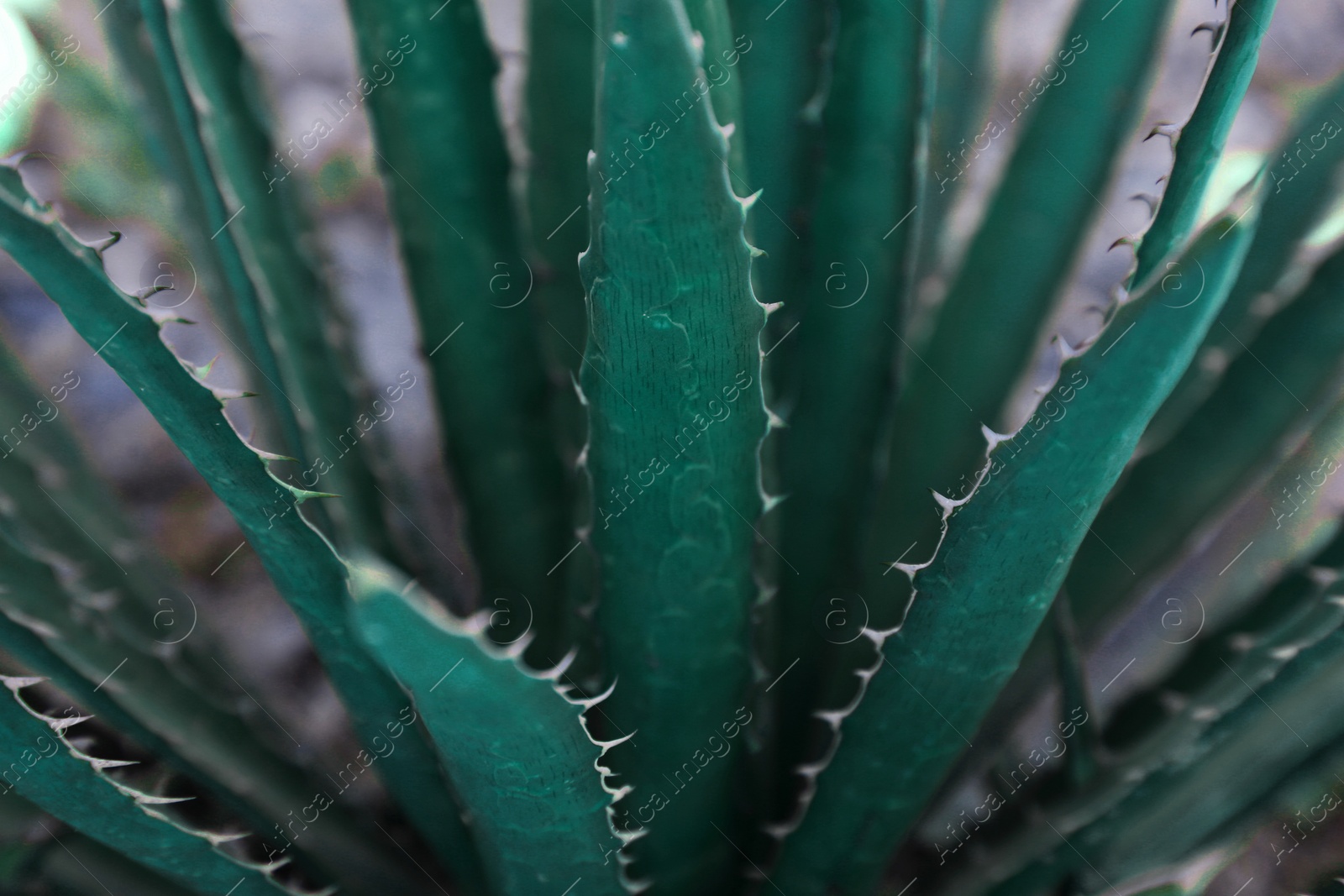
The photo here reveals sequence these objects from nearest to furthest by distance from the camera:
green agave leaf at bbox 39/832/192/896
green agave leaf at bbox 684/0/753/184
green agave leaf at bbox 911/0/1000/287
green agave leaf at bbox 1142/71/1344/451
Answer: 1. green agave leaf at bbox 684/0/753/184
2. green agave leaf at bbox 39/832/192/896
3. green agave leaf at bbox 1142/71/1344/451
4. green agave leaf at bbox 911/0/1000/287

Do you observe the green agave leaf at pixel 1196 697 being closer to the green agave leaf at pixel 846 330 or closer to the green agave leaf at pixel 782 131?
the green agave leaf at pixel 846 330

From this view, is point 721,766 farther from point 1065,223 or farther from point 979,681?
point 1065,223

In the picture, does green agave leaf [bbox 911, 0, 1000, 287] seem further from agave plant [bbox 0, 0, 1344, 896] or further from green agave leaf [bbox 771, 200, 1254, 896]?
green agave leaf [bbox 771, 200, 1254, 896]

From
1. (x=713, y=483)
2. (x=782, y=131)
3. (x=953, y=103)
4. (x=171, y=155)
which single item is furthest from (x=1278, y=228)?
(x=171, y=155)

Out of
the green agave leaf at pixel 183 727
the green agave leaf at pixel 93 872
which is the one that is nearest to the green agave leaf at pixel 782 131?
the green agave leaf at pixel 183 727

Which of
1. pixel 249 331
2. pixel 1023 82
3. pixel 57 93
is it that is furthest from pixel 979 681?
pixel 57 93

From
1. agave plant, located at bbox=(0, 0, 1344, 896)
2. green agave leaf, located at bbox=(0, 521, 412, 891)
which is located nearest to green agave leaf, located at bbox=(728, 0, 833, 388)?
agave plant, located at bbox=(0, 0, 1344, 896)
